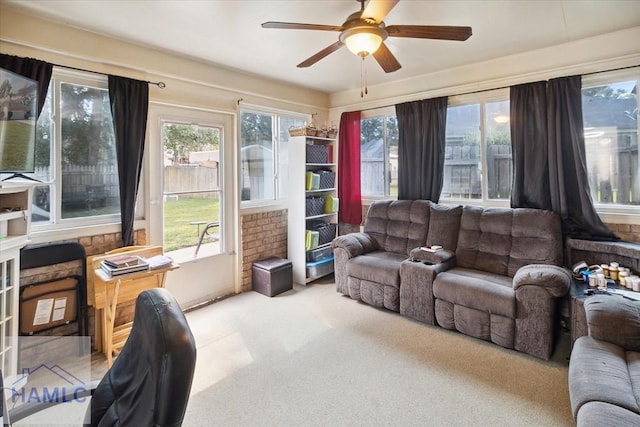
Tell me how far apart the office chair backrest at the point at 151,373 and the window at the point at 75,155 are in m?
2.08

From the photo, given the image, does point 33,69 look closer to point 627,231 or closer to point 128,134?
point 128,134

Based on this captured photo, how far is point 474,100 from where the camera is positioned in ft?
12.4

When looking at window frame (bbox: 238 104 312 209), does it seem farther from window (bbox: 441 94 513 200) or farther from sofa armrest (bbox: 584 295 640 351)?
sofa armrest (bbox: 584 295 640 351)

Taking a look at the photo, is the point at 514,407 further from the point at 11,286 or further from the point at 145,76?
the point at 145,76

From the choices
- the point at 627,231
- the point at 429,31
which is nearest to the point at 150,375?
the point at 429,31

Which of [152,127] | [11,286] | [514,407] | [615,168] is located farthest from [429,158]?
[11,286]

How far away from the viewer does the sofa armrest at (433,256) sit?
3.28 meters

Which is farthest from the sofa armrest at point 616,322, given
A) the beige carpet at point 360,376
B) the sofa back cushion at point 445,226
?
the sofa back cushion at point 445,226

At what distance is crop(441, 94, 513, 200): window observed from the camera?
12.0ft

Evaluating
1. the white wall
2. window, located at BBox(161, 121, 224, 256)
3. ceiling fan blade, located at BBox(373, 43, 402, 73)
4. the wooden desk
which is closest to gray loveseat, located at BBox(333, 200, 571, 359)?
the white wall

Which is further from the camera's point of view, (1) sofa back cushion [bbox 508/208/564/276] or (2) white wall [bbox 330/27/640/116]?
(1) sofa back cushion [bbox 508/208/564/276]

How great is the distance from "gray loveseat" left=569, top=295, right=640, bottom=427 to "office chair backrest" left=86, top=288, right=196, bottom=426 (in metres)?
1.62

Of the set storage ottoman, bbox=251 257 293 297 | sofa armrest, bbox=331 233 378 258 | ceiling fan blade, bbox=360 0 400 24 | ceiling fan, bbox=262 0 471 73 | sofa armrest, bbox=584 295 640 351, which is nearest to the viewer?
ceiling fan blade, bbox=360 0 400 24

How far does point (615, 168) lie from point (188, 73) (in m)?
4.23
